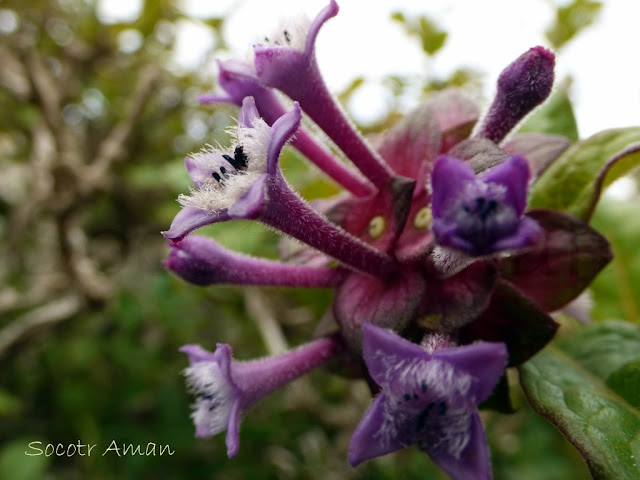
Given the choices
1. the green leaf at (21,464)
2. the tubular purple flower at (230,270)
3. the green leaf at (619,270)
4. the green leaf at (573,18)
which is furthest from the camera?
the green leaf at (573,18)

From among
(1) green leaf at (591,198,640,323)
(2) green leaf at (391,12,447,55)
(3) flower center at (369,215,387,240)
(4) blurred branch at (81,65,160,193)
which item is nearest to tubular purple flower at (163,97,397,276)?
(3) flower center at (369,215,387,240)

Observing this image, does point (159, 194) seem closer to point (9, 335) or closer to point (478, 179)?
point (9, 335)

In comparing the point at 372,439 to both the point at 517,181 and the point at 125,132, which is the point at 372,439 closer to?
the point at 517,181

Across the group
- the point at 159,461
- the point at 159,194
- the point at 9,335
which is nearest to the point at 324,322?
the point at 9,335

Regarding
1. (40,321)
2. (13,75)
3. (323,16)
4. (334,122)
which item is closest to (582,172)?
(334,122)

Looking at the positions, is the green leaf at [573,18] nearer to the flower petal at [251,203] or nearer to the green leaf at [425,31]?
the green leaf at [425,31]

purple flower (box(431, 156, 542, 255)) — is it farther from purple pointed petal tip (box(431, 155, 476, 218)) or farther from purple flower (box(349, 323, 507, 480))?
purple flower (box(349, 323, 507, 480))

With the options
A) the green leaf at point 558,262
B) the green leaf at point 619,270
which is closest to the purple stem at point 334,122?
the green leaf at point 558,262
